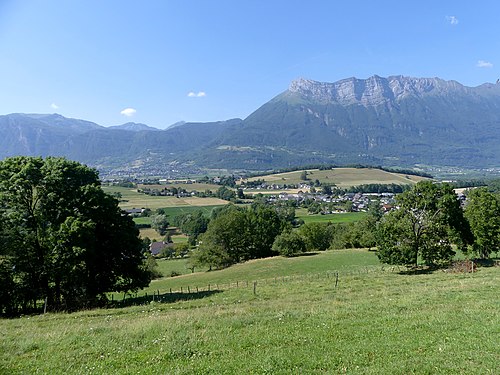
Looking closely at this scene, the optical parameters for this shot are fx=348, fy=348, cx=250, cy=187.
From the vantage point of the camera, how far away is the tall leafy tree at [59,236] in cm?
2502

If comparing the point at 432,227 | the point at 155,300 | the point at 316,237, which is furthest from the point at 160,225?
the point at 432,227

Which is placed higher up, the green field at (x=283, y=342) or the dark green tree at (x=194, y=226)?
the green field at (x=283, y=342)

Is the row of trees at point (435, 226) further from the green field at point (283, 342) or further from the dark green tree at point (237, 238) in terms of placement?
the dark green tree at point (237, 238)

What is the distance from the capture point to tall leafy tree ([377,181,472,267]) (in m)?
38.8

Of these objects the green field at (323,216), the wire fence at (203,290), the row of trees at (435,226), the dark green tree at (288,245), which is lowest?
the green field at (323,216)

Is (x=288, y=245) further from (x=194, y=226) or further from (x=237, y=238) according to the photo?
(x=194, y=226)

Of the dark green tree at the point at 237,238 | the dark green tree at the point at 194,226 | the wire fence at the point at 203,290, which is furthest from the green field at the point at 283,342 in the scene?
the dark green tree at the point at 194,226

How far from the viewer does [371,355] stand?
10.7 meters

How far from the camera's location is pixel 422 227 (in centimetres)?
3966

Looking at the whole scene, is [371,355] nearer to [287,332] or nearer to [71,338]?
[287,332]

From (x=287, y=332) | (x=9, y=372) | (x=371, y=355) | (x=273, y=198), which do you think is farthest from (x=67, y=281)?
(x=273, y=198)

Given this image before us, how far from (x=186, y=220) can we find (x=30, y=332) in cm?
10837

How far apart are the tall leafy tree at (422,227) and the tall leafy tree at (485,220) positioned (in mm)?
2599

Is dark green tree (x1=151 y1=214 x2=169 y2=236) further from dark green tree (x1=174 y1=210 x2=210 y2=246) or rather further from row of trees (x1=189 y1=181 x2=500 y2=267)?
row of trees (x1=189 y1=181 x2=500 y2=267)
